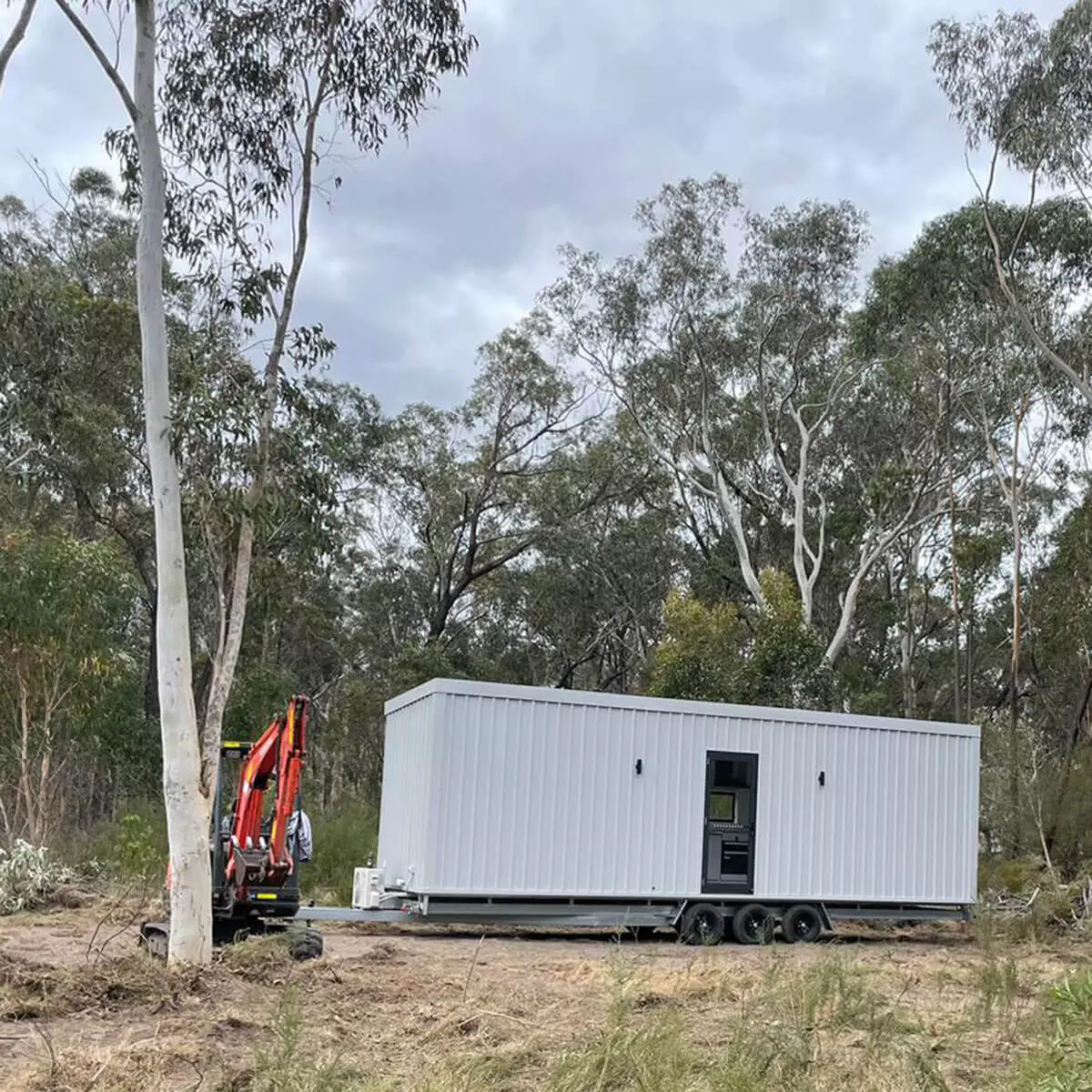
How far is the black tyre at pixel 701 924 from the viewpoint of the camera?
13.1m

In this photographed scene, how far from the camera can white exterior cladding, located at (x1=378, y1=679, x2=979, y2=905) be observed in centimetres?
1245

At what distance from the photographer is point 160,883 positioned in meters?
15.8

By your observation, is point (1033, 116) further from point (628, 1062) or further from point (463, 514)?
point (628, 1062)

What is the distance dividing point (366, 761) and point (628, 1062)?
25.7m

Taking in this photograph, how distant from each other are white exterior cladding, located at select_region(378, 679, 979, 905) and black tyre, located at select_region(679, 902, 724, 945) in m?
0.18

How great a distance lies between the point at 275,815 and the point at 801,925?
20.0ft

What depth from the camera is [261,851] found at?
10.2m

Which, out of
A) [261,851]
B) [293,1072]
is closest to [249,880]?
[261,851]

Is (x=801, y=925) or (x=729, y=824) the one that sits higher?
(x=729, y=824)

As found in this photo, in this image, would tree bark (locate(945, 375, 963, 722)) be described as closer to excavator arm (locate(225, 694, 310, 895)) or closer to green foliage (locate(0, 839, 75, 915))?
green foliage (locate(0, 839, 75, 915))

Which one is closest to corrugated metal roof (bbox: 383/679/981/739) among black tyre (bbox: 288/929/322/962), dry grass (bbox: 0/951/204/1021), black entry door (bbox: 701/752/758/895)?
black entry door (bbox: 701/752/758/895)

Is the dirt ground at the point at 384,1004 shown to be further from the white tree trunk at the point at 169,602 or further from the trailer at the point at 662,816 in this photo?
the trailer at the point at 662,816

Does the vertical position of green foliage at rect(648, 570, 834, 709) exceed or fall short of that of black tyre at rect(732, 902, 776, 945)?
it exceeds it

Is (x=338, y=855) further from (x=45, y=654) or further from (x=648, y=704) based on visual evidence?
(x=648, y=704)
